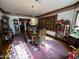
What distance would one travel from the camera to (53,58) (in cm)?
270

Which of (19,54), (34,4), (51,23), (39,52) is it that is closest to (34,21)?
(51,23)

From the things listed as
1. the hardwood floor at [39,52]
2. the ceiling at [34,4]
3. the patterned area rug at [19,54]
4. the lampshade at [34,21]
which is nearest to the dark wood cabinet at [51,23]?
the ceiling at [34,4]

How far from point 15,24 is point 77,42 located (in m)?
6.50

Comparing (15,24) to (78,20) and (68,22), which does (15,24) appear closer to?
(68,22)

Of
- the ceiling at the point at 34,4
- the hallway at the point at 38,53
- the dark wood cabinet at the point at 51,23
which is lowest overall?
the hallway at the point at 38,53

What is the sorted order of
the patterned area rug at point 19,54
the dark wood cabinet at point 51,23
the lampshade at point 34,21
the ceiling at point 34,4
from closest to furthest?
the patterned area rug at point 19,54 → the ceiling at point 34,4 → the dark wood cabinet at point 51,23 → the lampshade at point 34,21

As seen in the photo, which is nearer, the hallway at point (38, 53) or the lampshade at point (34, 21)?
the hallway at point (38, 53)

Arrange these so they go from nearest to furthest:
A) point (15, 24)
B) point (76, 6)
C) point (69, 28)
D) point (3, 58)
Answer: point (3, 58), point (76, 6), point (69, 28), point (15, 24)

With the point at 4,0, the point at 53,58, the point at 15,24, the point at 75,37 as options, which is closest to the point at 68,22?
the point at 75,37

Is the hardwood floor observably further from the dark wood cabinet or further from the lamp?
Answer: the lamp

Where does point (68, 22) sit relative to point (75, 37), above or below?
above

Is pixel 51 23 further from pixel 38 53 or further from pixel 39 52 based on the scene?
pixel 38 53

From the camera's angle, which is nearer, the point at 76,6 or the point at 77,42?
the point at 77,42

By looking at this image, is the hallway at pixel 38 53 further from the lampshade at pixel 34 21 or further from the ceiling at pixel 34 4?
the lampshade at pixel 34 21
